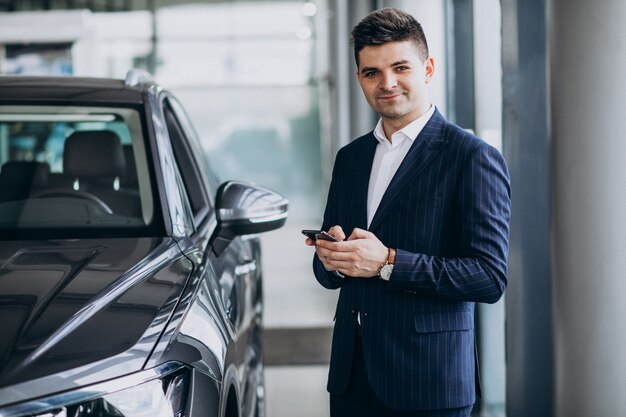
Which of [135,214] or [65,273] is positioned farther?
[135,214]

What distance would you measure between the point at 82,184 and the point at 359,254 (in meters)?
1.33

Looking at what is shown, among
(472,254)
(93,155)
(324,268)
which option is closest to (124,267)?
(324,268)

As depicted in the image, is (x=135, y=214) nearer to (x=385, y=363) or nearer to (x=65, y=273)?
(x=65, y=273)

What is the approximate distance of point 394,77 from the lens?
1959 millimetres

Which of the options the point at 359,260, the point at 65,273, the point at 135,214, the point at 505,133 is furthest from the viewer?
the point at 505,133

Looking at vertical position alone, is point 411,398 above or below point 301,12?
below

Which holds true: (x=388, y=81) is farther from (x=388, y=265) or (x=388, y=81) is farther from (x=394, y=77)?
(x=388, y=265)

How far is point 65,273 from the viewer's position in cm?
205

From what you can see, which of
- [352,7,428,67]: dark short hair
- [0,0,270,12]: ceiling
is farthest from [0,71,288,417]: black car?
[0,0,270,12]: ceiling

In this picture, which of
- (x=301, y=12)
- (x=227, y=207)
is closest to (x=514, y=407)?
(x=227, y=207)

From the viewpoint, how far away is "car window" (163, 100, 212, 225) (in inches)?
127

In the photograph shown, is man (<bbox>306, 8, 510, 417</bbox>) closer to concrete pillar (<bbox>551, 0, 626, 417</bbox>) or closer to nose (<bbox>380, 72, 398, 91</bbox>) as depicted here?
nose (<bbox>380, 72, 398, 91</bbox>)

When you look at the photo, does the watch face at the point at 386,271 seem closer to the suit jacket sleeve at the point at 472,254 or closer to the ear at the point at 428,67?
the suit jacket sleeve at the point at 472,254

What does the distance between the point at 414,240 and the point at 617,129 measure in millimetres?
1261
